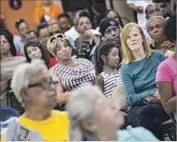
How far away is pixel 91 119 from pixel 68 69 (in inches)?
103

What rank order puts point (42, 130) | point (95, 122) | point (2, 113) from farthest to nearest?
point (2, 113) → point (42, 130) → point (95, 122)

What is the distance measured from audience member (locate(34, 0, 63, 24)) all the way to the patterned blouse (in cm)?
448

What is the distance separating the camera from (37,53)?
7.52 meters

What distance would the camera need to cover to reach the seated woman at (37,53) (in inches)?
293

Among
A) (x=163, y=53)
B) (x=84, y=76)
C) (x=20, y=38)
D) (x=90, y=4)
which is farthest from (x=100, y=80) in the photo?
(x=90, y=4)

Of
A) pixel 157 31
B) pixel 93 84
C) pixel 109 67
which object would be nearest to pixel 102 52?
pixel 109 67

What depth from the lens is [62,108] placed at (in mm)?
6473

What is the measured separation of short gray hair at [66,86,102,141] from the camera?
4.18 metres

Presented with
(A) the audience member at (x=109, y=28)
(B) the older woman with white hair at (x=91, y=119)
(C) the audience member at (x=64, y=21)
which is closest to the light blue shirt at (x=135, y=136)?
(B) the older woman with white hair at (x=91, y=119)

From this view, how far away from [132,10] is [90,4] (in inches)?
47.0

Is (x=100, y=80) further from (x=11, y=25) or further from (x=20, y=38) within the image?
(x=11, y=25)

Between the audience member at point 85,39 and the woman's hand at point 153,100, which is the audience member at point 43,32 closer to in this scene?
the audience member at point 85,39

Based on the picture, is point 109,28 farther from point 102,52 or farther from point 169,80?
point 169,80

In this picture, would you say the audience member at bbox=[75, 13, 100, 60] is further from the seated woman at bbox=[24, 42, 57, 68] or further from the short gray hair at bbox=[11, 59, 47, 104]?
the short gray hair at bbox=[11, 59, 47, 104]
